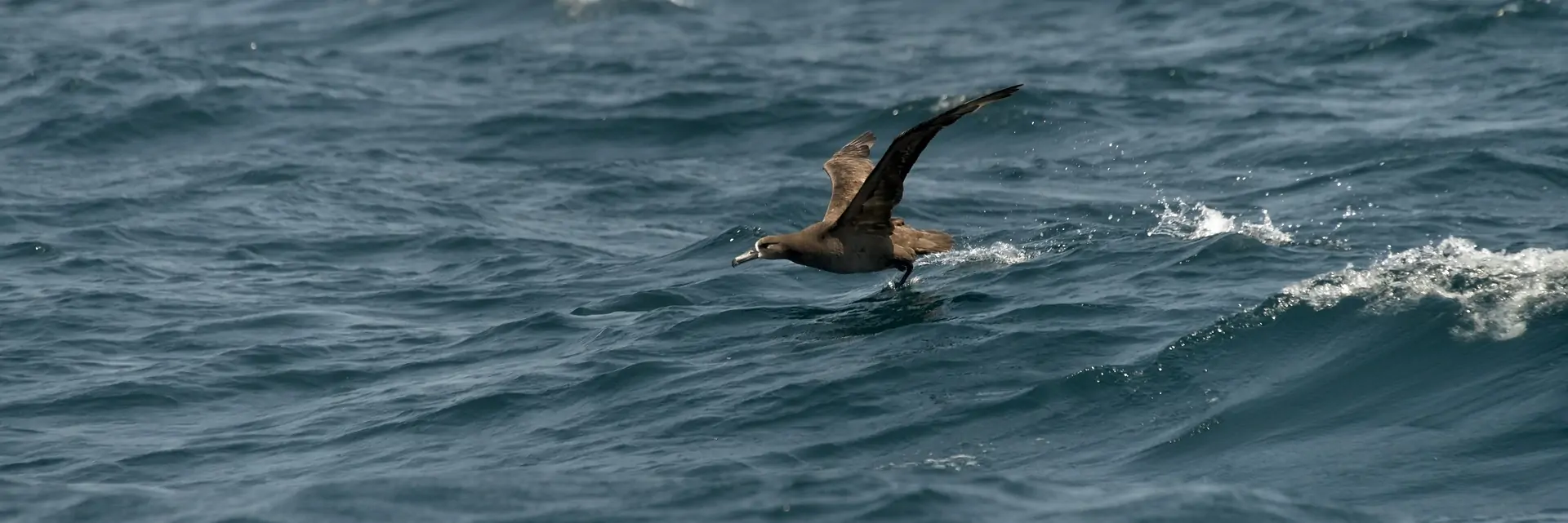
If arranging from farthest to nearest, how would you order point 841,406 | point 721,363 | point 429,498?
point 721,363 < point 841,406 < point 429,498

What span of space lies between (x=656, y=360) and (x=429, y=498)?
2.83m

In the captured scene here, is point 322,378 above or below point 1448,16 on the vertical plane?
below

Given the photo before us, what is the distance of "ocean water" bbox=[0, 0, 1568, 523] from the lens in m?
11.1

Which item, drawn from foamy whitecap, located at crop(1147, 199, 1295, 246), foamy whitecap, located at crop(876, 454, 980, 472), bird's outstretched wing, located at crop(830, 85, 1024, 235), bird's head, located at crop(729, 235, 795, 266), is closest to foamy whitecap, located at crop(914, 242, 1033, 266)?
foamy whitecap, located at crop(1147, 199, 1295, 246)

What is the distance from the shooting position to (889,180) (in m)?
13.8

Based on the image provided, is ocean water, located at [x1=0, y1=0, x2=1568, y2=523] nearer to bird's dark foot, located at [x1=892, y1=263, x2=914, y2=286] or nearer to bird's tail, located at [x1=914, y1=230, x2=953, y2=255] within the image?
bird's dark foot, located at [x1=892, y1=263, x2=914, y2=286]

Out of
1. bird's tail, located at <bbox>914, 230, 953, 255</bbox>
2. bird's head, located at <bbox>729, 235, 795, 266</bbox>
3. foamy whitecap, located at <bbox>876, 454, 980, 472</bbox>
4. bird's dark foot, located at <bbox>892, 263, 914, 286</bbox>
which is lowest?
foamy whitecap, located at <bbox>876, 454, 980, 472</bbox>

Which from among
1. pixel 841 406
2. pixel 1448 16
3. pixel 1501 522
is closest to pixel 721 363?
pixel 841 406

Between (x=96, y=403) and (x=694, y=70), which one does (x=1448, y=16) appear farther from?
(x=96, y=403)

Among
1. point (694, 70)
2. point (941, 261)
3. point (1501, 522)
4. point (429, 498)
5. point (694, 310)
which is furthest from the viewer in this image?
point (694, 70)

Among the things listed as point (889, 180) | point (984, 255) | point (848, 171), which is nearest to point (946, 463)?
point (889, 180)

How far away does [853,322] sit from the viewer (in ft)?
46.6

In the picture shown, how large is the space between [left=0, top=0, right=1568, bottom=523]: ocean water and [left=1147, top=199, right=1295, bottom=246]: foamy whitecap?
0.23ft

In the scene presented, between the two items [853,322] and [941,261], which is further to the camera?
[941,261]
